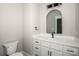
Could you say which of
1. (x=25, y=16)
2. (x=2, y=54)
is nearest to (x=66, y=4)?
(x=25, y=16)

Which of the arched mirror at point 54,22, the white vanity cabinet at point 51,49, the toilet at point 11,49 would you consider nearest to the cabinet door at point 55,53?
the white vanity cabinet at point 51,49

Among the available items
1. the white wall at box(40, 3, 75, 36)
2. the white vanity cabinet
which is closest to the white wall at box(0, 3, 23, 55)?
the white vanity cabinet

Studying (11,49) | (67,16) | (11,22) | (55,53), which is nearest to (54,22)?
(67,16)

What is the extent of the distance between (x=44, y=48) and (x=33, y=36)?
0.25 metres

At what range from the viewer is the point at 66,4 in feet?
3.68

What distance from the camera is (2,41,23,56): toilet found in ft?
3.73

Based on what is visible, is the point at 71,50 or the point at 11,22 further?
the point at 11,22

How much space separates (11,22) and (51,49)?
72 cm

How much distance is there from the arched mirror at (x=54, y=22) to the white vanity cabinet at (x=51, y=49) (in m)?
0.20

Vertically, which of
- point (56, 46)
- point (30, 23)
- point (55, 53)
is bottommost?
point (55, 53)

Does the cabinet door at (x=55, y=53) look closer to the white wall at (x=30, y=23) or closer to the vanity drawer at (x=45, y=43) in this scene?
the vanity drawer at (x=45, y=43)

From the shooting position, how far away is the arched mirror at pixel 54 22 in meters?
1.19

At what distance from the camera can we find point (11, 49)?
3.82 feet

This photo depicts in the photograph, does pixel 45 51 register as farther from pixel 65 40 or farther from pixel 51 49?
pixel 65 40
